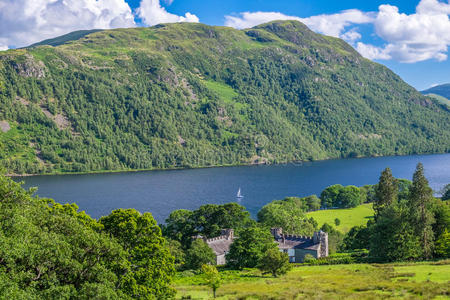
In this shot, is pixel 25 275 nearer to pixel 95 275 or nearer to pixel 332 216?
pixel 95 275

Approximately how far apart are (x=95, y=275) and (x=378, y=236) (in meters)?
53.3

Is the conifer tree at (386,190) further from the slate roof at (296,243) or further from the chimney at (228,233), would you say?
the chimney at (228,233)

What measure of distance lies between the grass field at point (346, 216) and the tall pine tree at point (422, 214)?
6656cm

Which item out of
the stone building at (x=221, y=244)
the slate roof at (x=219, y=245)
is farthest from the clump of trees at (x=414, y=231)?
the slate roof at (x=219, y=245)

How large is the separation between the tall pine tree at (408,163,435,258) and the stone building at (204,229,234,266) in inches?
1522

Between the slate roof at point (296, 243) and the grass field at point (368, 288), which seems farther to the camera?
the slate roof at point (296, 243)

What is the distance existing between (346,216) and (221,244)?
8281 centimetres

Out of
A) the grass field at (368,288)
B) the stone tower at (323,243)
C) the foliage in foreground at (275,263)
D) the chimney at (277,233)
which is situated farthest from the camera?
the chimney at (277,233)

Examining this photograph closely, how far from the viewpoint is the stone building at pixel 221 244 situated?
3307 inches

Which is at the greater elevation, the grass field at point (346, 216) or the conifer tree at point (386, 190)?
the conifer tree at point (386, 190)

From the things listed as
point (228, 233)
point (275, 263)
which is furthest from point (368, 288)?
point (228, 233)

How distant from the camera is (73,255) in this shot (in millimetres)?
29109

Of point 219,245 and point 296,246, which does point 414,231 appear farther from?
point 219,245

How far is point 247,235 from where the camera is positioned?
73688 millimetres
